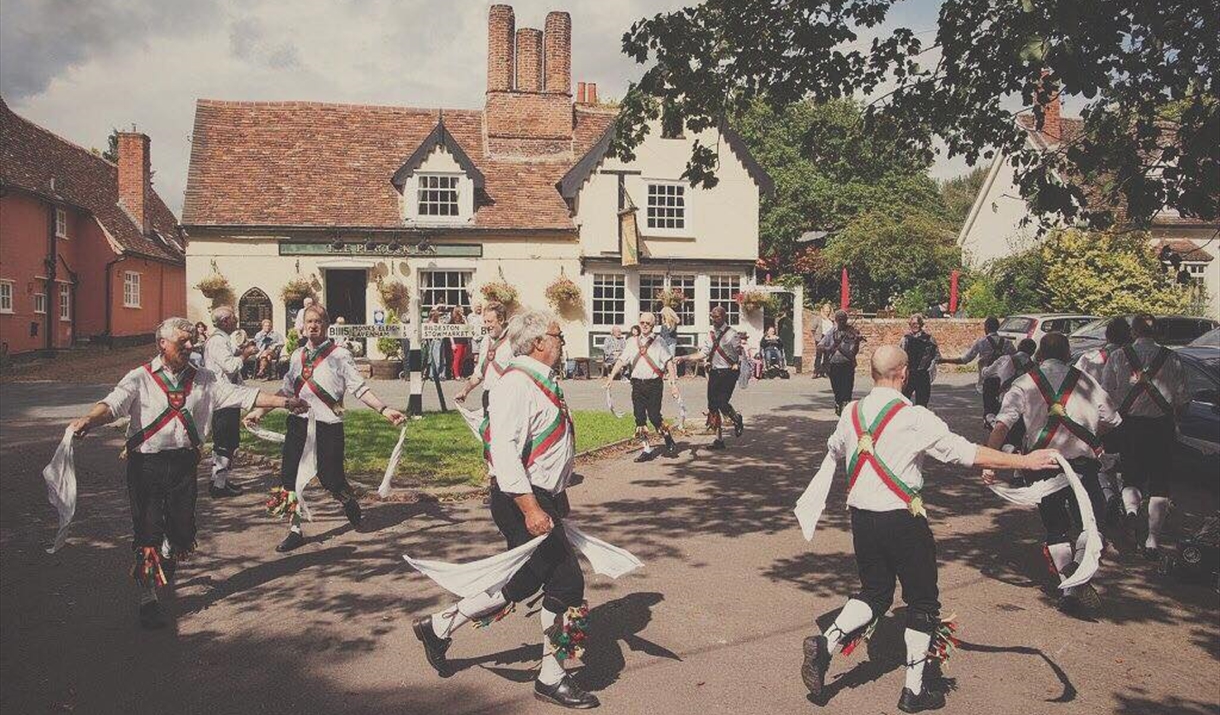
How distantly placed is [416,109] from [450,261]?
21.0 feet

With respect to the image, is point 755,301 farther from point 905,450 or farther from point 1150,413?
point 905,450

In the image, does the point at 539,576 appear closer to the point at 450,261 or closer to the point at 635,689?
the point at 635,689

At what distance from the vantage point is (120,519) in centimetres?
894

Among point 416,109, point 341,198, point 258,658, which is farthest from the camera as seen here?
point 416,109

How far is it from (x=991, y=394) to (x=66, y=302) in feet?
104

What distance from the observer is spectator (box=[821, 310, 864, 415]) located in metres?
15.4

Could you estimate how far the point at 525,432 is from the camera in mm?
5008

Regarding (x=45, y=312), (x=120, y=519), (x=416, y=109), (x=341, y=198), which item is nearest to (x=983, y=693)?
(x=120, y=519)

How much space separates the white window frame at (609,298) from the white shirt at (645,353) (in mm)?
15977

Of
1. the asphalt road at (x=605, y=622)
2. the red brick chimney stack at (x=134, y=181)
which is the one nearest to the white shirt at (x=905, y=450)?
the asphalt road at (x=605, y=622)

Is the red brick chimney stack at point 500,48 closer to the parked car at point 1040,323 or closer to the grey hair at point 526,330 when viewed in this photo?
the parked car at point 1040,323

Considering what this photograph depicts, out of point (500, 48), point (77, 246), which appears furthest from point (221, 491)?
point (77, 246)

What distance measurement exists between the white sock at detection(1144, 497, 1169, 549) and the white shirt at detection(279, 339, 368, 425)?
6.84m

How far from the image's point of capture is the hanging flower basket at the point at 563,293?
2730 centimetres
